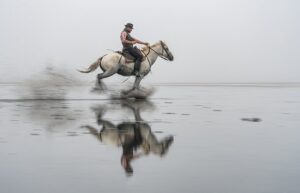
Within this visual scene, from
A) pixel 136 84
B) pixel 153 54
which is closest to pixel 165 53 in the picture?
pixel 153 54

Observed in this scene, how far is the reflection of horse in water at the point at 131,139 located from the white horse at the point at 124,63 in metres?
9.55

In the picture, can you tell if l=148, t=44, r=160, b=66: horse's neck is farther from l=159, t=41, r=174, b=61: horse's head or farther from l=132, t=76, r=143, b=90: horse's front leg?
l=132, t=76, r=143, b=90: horse's front leg

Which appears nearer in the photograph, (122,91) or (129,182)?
(129,182)

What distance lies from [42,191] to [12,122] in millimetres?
8578

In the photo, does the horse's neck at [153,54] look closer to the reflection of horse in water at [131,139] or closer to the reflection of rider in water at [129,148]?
the reflection of horse in water at [131,139]

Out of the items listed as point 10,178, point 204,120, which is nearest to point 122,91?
point 204,120

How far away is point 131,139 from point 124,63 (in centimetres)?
1340

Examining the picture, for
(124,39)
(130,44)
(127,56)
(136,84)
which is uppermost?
(124,39)

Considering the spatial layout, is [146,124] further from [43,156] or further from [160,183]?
[160,183]

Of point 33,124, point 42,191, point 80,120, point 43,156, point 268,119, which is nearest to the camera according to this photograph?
point 42,191

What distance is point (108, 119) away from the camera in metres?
15.7

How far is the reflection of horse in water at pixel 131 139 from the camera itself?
9.23 metres

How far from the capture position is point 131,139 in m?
11.0

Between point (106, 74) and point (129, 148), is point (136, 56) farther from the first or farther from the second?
point (129, 148)
